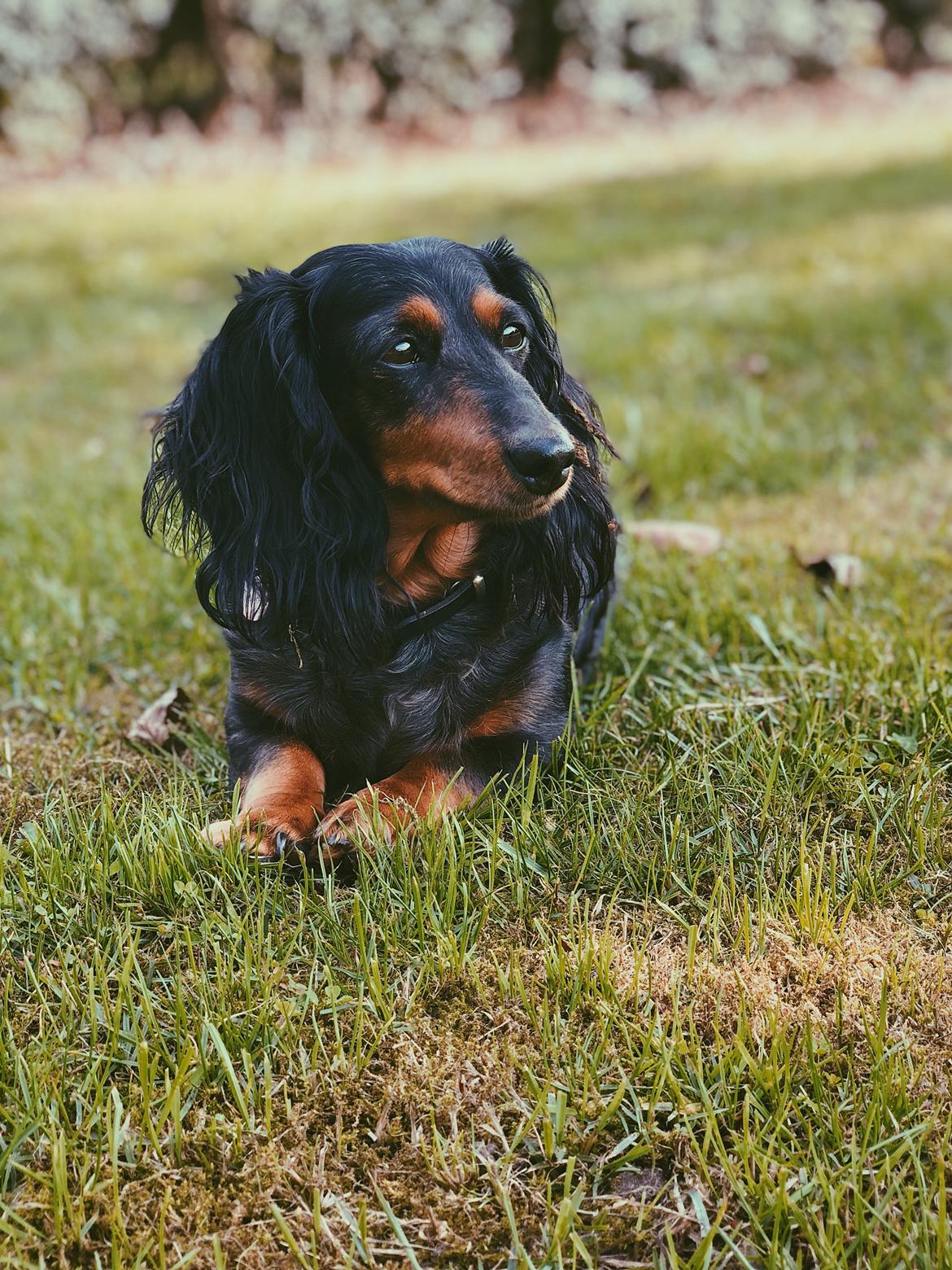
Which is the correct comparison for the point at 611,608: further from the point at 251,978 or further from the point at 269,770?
the point at 251,978

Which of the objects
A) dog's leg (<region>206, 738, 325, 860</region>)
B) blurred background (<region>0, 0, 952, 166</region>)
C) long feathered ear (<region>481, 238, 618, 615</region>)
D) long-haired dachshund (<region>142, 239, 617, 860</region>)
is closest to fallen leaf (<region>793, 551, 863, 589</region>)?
long feathered ear (<region>481, 238, 618, 615</region>)

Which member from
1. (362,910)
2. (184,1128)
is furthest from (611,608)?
(184,1128)

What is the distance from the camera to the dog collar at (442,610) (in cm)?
242

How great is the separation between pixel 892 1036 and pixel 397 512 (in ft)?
4.35

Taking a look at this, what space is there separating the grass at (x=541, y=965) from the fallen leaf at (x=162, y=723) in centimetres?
5

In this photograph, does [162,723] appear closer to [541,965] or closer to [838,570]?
[541,965]

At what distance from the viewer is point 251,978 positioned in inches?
70.9

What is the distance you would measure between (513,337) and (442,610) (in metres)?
0.60

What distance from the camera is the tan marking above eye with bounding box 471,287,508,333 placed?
7.75 ft

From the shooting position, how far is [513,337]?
98.1 inches

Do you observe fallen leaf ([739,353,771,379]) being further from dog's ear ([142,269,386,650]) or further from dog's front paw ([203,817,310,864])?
dog's front paw ([203,817,310,864])

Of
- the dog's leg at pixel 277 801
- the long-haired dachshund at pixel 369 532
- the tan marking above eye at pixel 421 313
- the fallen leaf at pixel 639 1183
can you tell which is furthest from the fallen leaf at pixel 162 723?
the fallen leaf at pixel 639 1183

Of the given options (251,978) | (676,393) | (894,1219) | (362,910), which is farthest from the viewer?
(676,393)

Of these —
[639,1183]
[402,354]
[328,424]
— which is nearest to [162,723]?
[328,424]
